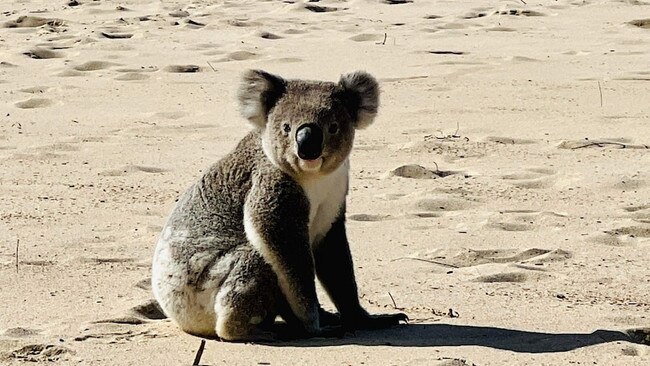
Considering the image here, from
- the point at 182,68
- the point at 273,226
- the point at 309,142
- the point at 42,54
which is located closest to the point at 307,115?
the point at 309,142

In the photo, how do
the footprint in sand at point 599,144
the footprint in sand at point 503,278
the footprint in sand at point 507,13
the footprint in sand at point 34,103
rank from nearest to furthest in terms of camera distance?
1. the footprint in sand at point 503,278
2. the footprint in sand at point 599,144
3. the footprint in sand at point 34,103
4. the footprint in sand at point 507,13

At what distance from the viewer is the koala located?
6.06 m

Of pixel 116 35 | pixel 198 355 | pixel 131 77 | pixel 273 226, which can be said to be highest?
pixel 273 226

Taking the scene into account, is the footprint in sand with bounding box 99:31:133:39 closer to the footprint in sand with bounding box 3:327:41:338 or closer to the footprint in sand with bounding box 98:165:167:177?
the footprint in sand with bounding box 98:165:167:177

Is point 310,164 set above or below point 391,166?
above

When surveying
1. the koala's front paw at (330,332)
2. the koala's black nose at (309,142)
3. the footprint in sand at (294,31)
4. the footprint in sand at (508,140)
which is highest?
the koala's black nose at (309,142)

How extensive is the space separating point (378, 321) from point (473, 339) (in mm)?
515

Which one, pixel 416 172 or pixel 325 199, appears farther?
pixel 416 172

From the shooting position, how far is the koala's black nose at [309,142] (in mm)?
5910

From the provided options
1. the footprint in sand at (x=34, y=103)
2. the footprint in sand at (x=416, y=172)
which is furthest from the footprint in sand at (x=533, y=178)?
the footprint in sand at (x=34, y=103)

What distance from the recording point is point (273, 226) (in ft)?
19.8

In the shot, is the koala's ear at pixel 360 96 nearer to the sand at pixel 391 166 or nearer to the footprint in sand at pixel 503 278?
the sand at pixel 391 166

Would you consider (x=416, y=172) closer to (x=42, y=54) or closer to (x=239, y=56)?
(x=239, y=56)

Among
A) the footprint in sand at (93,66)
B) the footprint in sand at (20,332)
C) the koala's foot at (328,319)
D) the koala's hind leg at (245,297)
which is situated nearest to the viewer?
the koala's hind leg at (245,297)
